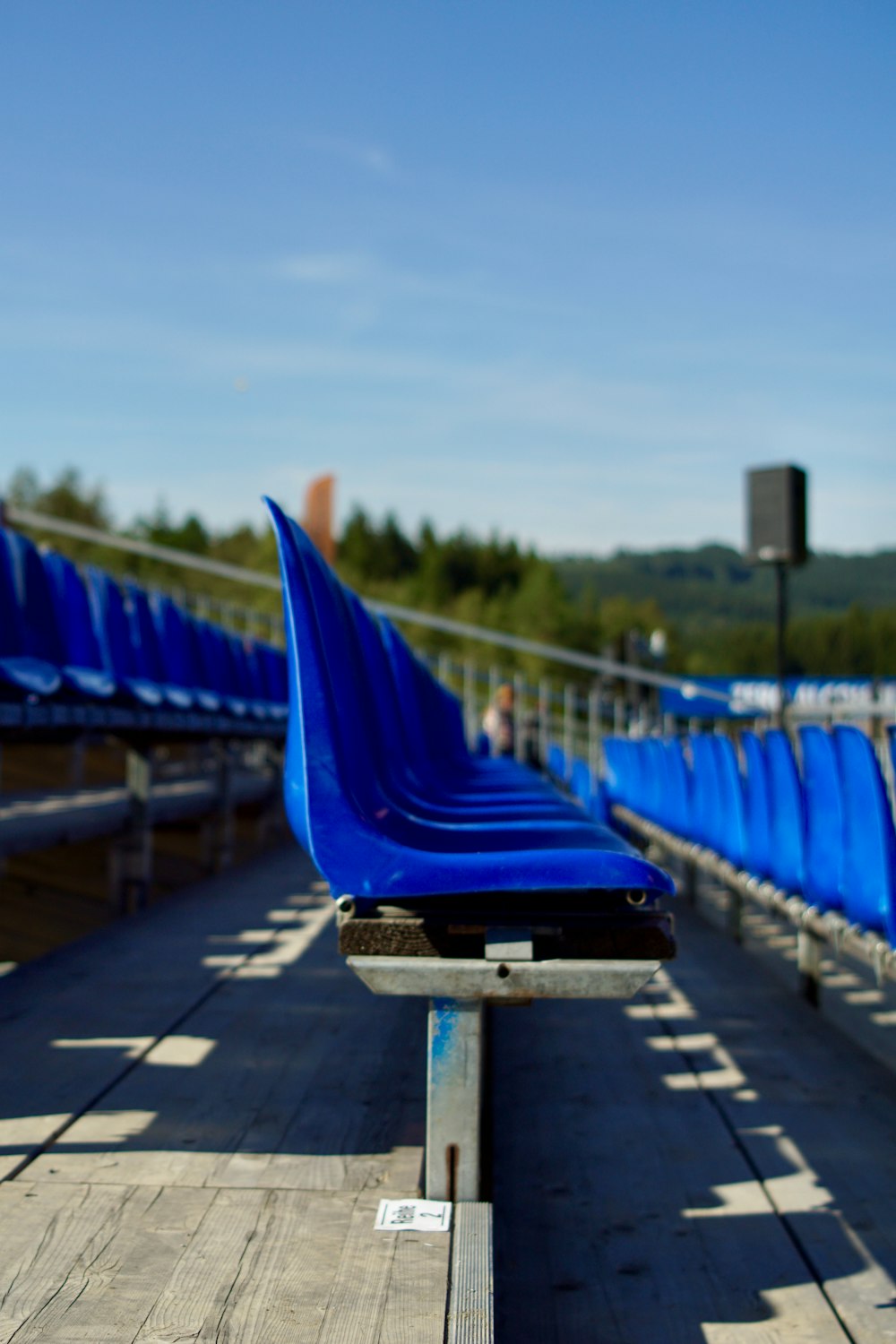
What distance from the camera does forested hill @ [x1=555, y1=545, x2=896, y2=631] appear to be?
91.8 meters

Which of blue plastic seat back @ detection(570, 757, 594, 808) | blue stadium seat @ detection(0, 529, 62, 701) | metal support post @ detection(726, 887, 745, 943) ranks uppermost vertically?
blue stadium seat @ detection(0, 529, 62, 701)

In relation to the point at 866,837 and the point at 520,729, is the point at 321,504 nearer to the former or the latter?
the point at 520,729

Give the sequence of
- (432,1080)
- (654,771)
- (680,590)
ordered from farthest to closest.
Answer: (680,590)
(654,771)
(432,1080)

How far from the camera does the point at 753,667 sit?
253 feet

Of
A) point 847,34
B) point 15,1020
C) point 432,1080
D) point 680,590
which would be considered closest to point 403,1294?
point 432,1080

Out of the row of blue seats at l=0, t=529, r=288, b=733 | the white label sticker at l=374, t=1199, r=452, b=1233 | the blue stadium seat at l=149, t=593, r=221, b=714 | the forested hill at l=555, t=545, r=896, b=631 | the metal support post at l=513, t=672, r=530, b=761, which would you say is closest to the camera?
the white label sticker at l=374, t=1199, r=452, b=1233

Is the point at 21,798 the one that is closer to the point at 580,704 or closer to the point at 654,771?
the point at 654,771

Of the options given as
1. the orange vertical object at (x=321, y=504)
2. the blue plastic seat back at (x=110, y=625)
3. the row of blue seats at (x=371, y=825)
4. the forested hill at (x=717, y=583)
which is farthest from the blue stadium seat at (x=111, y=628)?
the forested hill at (x=717, y=583)

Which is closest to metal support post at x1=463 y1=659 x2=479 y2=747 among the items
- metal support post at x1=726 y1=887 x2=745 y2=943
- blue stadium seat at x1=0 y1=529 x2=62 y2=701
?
metal support post at x1=726 y1=887 x2=745 y2=943

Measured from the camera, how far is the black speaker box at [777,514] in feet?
22.4

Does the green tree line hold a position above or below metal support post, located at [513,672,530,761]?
above

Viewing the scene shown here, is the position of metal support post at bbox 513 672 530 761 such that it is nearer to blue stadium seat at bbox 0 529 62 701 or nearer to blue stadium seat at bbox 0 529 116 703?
blue stadium seat at bbox 0 529 116 703

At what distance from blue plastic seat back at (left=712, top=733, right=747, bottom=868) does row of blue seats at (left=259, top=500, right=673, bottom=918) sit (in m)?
1.27

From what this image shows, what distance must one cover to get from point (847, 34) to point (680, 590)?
115615mm
